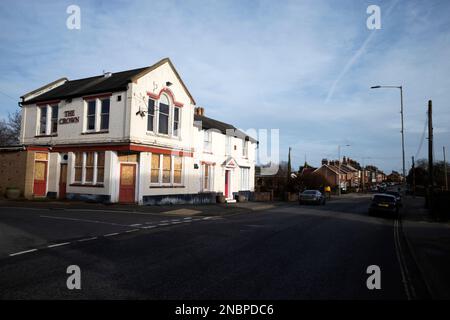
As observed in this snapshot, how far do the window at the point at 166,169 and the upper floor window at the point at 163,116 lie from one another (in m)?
1.81

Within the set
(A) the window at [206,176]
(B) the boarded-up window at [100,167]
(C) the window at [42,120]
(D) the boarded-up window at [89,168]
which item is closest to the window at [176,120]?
(A) the window at [206,176]

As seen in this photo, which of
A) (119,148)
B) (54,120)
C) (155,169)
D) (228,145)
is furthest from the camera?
(228,145)

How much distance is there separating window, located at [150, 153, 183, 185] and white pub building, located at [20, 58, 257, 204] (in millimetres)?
69

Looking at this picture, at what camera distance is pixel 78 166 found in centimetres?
2227

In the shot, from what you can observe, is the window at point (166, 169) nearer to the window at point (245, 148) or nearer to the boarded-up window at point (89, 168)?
the boarded-up window at point (89, 168)

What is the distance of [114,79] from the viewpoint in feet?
77.3

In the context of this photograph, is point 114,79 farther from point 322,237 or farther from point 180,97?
point 322,237

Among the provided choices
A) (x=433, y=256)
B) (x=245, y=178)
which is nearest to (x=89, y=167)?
(x=245, y=178)

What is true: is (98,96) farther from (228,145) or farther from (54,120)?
(228,145)

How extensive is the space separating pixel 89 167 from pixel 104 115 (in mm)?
3630

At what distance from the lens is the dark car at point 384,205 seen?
21.3m
